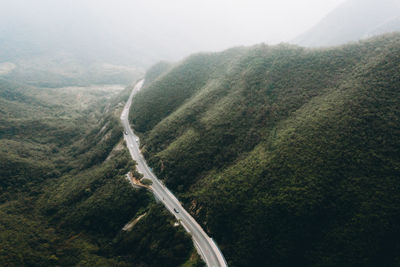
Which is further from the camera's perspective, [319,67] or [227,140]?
[319,67]

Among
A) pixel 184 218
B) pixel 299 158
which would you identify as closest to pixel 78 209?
pixel 184 218

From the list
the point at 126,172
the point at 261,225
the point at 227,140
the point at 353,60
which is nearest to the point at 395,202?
the point at 261,225

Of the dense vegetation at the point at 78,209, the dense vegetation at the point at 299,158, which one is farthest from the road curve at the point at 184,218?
the dense vegetation at the point at 78,209

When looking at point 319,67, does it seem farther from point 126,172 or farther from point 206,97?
point 126,172

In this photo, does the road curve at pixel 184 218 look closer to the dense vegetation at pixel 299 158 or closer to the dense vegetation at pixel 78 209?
the dense vegetation at pixel 299 158

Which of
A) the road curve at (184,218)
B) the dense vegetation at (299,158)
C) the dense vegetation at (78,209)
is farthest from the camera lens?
the dense vegetation at (78,209)
